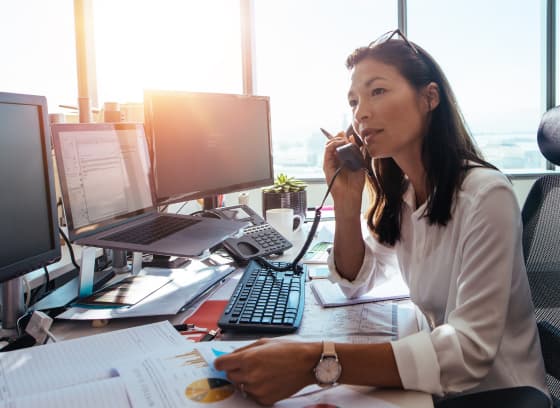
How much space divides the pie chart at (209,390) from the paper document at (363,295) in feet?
1.45

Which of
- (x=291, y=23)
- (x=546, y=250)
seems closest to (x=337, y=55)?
(x=291, y=23)

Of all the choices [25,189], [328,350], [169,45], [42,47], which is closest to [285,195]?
[25,189]

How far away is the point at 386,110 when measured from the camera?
1072mm

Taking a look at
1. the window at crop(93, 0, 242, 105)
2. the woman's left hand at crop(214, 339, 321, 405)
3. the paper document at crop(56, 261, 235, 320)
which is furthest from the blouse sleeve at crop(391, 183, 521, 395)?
the window at crop(93, 0, 242, 105)

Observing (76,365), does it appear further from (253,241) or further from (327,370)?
(253,241)

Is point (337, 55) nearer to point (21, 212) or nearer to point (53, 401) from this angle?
point (21, 212)

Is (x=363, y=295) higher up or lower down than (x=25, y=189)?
lower down

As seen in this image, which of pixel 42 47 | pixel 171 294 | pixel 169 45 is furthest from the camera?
pixel 169 45

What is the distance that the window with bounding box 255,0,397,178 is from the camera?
145 inches

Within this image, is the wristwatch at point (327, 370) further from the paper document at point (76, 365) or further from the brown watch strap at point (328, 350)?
the paper document at point (76, 365)

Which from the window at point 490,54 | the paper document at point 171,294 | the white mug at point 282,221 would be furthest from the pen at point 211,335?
the window at point 490,54

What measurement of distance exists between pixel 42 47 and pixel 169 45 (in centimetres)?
111

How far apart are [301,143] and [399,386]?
3375 mm

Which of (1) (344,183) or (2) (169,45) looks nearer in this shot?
(1) (344,183)
